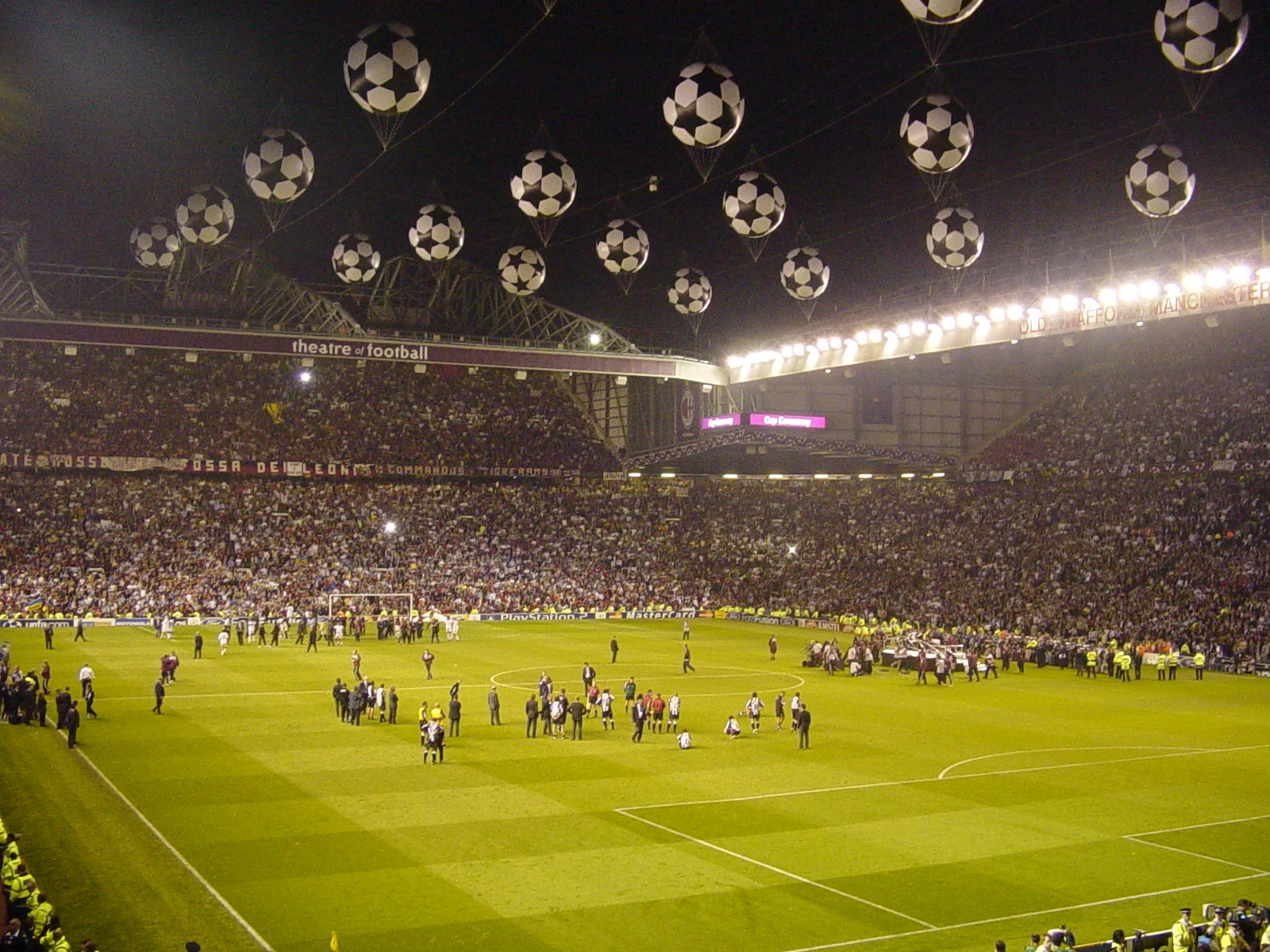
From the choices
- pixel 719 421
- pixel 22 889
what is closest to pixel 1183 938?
pixel 22 889

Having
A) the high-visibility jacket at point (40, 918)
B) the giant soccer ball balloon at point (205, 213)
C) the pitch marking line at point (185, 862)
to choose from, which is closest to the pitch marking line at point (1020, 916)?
the pitch marking line at point (185, 862)

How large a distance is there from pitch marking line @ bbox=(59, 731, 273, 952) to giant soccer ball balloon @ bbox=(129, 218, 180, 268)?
379 inches

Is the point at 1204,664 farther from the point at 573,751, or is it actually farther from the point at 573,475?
the point at 573,475

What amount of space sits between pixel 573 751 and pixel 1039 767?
380 inches

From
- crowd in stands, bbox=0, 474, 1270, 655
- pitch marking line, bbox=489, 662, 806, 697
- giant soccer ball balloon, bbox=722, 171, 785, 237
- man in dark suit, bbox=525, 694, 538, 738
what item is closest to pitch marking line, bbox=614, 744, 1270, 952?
man in dark suit, bbox=525, 694, 538, 738

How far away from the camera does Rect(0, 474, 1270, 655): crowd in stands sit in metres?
46.0

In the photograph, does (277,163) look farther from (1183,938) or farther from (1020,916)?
(1183,938)

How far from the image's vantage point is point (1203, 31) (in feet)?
38.0

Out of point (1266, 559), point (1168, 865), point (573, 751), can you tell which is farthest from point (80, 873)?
point (1266, 559)

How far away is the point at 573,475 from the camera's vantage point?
2660 inches

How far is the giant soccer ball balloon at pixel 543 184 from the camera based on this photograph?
16.3m

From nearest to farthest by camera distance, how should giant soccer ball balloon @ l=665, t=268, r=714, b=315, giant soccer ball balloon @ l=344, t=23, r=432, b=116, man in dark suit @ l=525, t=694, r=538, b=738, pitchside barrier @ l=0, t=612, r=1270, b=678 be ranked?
giant soccer ball balloon @ l=344, t=23, r=432, b=116, giant soccer ball balloon @ l=665, t=268, r=714, b=315, man in dark suit @ l=525, t=694, r=538, b=738, pitchside barrier @ l=0, t=612, r=1270, b=678

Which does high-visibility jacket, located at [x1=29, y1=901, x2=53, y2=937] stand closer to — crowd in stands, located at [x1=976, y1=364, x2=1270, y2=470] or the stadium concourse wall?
the stadium concourse wall

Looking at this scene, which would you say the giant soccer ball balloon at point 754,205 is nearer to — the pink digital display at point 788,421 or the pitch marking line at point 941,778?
the pitch marking line at point 941,778
